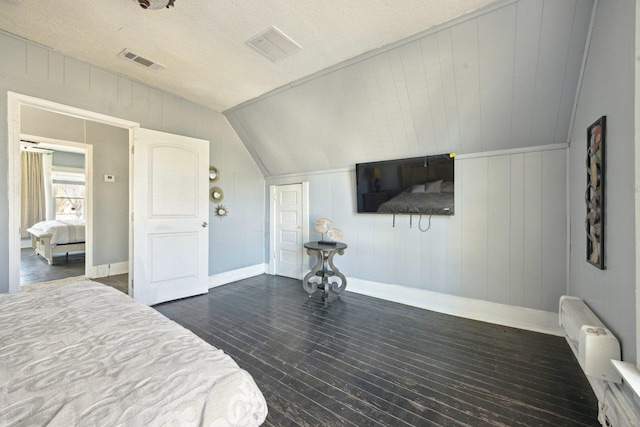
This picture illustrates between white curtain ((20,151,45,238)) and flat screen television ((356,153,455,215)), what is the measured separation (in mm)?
8348

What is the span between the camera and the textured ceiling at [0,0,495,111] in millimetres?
1889

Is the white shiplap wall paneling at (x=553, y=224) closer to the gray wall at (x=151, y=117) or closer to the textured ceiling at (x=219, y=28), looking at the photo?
the textured ceiling at (x=219, y=28)

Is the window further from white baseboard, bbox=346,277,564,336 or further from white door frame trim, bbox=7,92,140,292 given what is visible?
white baseboard, bbox=346,277,564,336

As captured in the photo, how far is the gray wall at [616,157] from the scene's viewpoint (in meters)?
1.15

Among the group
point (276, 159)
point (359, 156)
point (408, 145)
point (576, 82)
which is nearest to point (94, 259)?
point (276, 159)

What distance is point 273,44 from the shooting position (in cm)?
231

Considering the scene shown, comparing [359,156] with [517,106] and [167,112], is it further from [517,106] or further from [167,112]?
[167,112]

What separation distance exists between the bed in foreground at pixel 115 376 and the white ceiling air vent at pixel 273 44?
89.7 inches

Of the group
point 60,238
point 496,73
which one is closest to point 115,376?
point 496,73

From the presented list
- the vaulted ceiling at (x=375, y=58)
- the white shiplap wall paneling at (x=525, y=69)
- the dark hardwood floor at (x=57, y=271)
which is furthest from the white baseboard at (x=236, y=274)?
the white shiplap wall paneling at (x=525, y=69)

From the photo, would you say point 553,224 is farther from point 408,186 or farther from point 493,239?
point 408,186

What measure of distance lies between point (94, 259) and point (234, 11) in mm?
4471

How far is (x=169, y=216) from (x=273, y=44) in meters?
2.35

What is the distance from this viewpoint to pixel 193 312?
2.92 m
